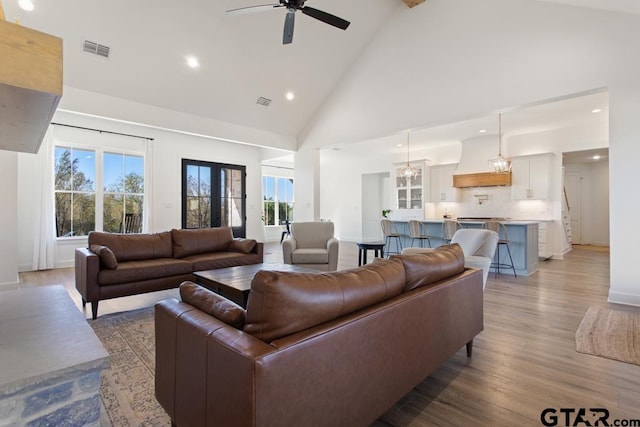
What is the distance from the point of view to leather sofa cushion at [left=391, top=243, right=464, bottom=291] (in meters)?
1.80

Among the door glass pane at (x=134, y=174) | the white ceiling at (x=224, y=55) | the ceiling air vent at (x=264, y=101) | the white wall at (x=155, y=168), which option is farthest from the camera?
the door glass pane at (x=134, y=174)

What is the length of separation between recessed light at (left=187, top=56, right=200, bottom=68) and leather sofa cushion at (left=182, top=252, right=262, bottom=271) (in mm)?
2985

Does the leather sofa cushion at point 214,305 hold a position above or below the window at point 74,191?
below

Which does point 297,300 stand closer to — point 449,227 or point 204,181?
point 449,227

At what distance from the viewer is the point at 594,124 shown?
254 inches

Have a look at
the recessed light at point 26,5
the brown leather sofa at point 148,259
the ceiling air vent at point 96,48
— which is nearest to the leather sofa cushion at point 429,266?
the brown leather sofa at point 148,259

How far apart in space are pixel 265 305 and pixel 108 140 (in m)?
6.91

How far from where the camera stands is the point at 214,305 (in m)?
1.38

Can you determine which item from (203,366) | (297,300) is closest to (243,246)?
(203,366)

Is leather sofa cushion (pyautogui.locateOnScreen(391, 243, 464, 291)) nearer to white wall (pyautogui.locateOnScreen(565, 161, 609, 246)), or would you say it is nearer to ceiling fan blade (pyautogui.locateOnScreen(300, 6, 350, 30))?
ceiling fan blade (pyautogui.locateOnScreen(300, 6, 350, 30))

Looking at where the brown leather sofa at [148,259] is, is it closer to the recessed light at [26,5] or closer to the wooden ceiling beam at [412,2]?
the recessed light at [26,5]

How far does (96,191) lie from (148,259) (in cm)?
347

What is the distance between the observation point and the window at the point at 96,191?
5.93m

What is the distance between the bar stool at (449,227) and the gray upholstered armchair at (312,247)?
2.27m
